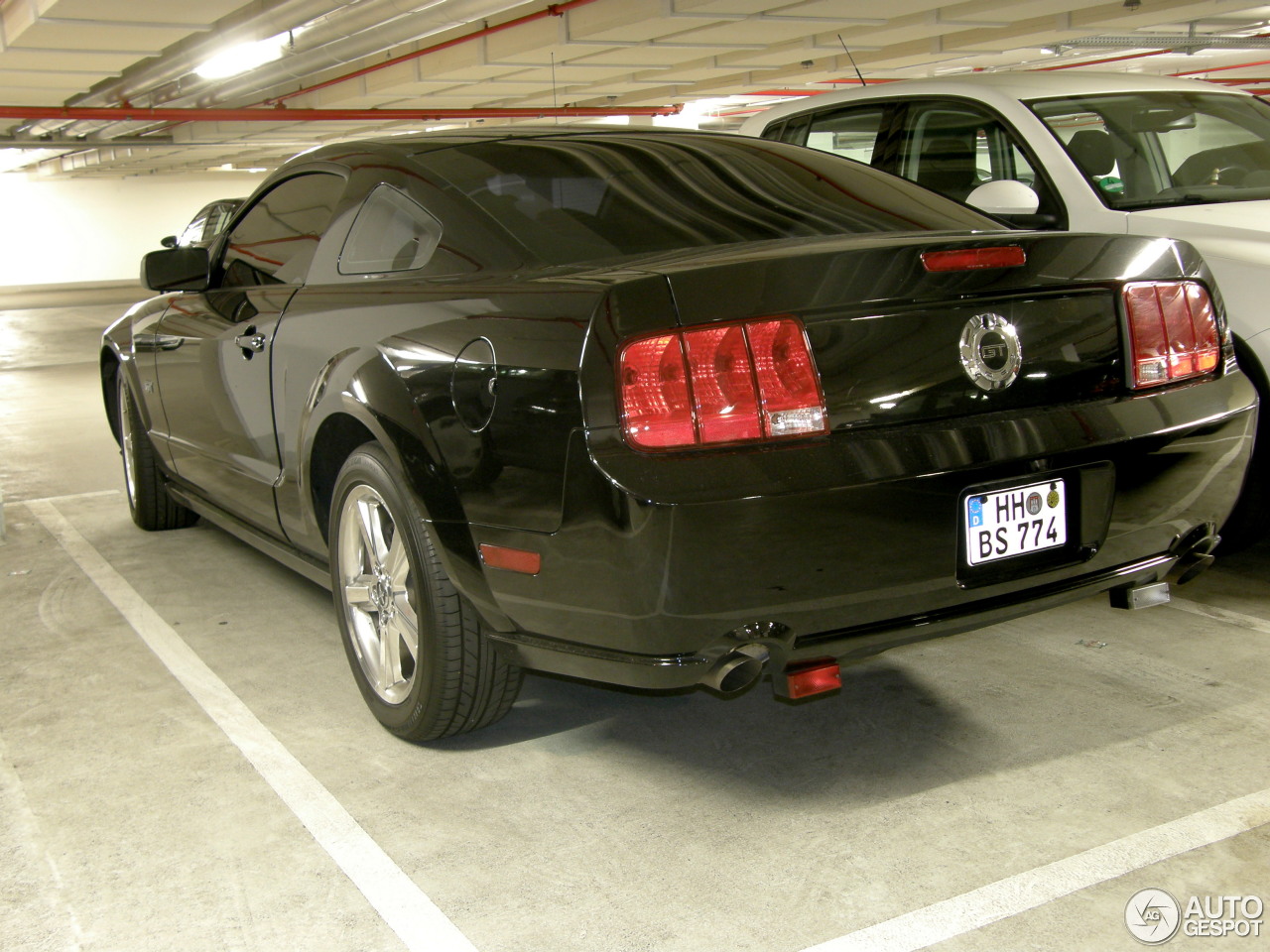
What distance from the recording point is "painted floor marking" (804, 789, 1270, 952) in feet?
6.17

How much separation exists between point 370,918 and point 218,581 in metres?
2.25

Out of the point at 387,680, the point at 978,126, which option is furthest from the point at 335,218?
the point at 978,126

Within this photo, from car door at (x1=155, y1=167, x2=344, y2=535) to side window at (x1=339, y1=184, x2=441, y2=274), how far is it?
0.58 ft

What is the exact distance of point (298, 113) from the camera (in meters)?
18.4

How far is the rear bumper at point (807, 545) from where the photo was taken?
1951 mm

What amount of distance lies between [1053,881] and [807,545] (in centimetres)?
70

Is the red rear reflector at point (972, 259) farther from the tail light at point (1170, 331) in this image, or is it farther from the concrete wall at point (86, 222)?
the concrete wall at point (86, 222)

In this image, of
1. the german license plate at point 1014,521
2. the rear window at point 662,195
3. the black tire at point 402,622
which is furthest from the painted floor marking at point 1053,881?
the rear window at point 662,195

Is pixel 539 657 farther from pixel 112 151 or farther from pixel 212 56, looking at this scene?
pixel 112 151

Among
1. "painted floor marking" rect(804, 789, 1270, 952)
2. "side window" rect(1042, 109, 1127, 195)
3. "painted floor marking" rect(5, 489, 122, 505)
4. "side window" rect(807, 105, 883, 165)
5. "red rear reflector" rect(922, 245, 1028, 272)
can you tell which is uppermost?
"side window" rect(807, 105, 883, 165)

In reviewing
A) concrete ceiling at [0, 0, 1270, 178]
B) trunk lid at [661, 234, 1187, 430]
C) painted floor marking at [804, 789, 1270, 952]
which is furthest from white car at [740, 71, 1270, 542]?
concrete ceiling at [0, 0, 1270, 178]

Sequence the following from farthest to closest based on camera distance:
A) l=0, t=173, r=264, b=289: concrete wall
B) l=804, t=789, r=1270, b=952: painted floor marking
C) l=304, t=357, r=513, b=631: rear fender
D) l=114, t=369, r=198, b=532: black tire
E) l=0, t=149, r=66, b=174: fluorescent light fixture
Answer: l=0, t=173, r=264, b=289: concrete wall < l=0, t=149, r=66, b=174: fluorescent light fixture < l=114, t=369, r=198, b=532: black tire < l=304, t=357, r=513, b=631: rear fender < l=804, t=789, r=1270, b=952: painted floor marking

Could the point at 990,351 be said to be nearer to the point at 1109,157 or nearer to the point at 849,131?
the point at 1109,157

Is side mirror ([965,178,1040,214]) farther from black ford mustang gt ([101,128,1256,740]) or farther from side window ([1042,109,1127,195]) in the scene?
black ford mustang gt ([101,128,1256,740])
